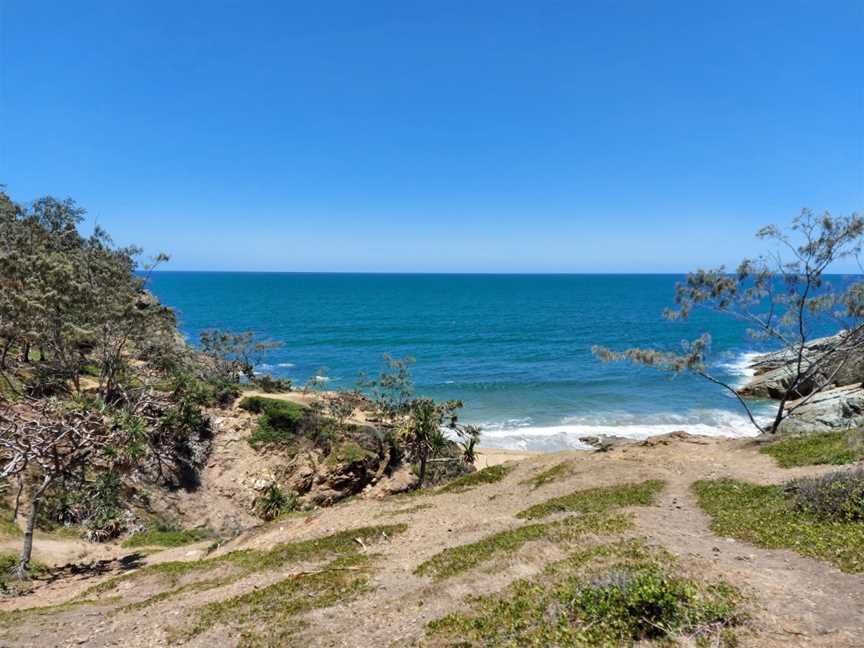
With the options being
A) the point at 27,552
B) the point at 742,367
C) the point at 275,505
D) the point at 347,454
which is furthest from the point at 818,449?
the point at 742,367

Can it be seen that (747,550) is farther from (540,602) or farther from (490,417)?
(490,417)

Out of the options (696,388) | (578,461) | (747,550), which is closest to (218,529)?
(578,461)

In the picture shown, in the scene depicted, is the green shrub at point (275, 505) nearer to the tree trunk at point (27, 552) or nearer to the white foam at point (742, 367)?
the tree trunk at point (27, 552)

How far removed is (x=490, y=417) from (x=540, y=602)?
4034 cm

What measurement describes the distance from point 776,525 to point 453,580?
9155 millimetres

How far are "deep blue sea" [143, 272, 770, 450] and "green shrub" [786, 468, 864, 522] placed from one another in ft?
93.3

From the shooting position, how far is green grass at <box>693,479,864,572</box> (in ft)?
35.7

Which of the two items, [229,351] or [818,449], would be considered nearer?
[818,449]

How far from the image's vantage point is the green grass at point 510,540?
12617 millimetres

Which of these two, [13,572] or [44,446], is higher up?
[44,446]

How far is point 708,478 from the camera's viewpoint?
2084 centimetres

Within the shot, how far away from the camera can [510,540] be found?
45.9ft

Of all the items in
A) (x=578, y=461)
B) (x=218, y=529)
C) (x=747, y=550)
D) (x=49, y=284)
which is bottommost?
(x=218, y=529)

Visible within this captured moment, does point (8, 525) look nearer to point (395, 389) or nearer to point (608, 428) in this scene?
point (395, 389)
